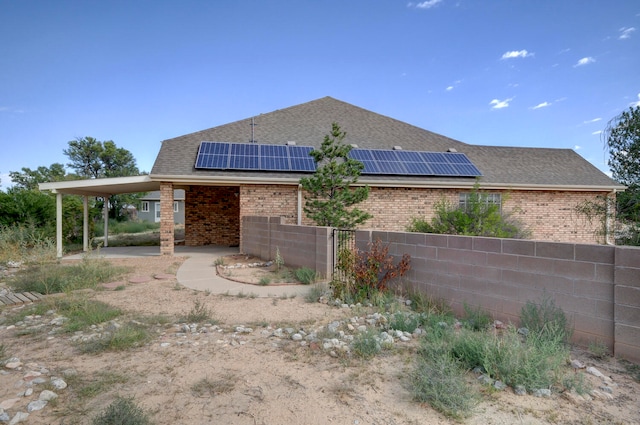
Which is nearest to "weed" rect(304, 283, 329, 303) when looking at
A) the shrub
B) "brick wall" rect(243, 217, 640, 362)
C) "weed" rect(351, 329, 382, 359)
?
the shrub

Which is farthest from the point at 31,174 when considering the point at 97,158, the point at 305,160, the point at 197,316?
the point at 197,316

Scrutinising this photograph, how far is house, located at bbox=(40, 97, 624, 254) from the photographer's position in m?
12.8

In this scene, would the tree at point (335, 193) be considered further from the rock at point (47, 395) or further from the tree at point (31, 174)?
the tree at point (31, 174)

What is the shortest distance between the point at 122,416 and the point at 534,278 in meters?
4.58

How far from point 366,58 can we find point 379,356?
1387cm

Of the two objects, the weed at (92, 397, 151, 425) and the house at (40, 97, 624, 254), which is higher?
the house at (40, 97, 624, 254)

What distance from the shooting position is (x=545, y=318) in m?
4.15

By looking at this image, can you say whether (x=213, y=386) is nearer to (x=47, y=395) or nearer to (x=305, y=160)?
(x=47, y=395)

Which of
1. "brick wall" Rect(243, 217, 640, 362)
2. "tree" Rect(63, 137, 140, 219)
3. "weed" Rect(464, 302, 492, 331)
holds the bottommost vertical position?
"weed" Rect(464, 302, 492, 331)

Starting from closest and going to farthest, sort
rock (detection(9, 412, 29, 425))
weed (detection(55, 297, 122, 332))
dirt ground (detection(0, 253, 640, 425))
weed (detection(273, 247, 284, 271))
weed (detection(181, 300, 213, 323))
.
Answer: rock (detection(9, 412, 29, 425)) → dirt ground (detection(0, 253, 640, 425)) → weed (detection(55, 297, 122, 332)) → weed (detection(181, 300, 213, 323)) → weed (detection(273, 247, 284, 271))

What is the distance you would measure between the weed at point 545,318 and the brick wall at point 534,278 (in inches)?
2.6

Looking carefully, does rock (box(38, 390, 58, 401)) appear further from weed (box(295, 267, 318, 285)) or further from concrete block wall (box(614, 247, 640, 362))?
concrete block wall (box(614, 247, 640, 362))

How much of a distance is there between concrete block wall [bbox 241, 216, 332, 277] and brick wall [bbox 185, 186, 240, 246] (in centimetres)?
412

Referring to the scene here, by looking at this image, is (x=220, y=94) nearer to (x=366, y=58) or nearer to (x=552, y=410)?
(x=366, y=58)
